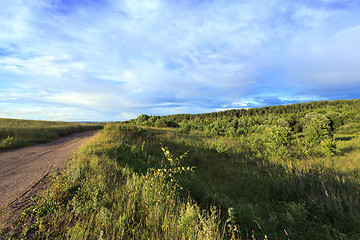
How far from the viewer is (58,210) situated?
2.93 meters

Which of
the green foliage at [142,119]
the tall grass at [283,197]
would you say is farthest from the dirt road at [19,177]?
the green foliage at [142,119]

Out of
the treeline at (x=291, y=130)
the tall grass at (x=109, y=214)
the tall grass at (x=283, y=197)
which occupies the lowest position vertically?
the tall grass at (x=283, y=197)

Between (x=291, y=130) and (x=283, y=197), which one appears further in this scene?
(x=291, y=130)

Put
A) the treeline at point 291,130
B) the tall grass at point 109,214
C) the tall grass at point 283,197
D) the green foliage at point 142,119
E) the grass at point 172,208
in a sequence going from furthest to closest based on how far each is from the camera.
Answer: the green foliage at point 142,119, the treeline at point 291,130, the tall grass at point 283,197, the grass at point 172,208, the tall grass at point 109,214

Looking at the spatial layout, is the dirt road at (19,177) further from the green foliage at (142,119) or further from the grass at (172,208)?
the green foliage at (142,119)

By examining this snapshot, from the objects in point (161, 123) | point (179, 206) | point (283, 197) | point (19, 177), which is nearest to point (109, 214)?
point (179, 206)

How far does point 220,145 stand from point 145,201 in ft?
31.1

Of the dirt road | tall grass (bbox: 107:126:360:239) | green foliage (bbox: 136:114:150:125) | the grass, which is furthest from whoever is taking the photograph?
green foliage (bbox: 136:114:150:125)

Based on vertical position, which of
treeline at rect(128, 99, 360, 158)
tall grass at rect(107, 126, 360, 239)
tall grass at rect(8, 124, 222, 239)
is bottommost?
tall grass at rect(107, 126, 360, 239)

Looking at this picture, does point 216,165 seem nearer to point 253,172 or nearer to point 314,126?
point 253,172

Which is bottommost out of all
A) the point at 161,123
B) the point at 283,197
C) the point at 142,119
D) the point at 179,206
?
the point at 283,197

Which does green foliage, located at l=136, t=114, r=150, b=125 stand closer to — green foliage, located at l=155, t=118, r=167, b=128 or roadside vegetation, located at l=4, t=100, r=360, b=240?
green foliage, located at l=155, t=118, r=167, b=128

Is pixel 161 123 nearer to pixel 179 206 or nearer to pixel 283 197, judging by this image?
pixel 283 197

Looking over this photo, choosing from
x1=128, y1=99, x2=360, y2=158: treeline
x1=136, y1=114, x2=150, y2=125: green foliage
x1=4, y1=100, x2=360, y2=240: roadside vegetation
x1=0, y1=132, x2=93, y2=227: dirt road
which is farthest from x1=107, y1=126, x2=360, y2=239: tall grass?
x1=136, y1=114, x2=150, y2=125: green foliage
